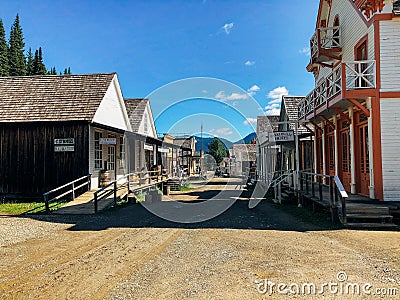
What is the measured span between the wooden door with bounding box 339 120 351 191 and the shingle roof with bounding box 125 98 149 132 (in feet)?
52.3

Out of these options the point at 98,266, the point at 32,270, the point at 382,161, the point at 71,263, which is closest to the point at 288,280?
the point at 98,266

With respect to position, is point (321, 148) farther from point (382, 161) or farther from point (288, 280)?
point (288, 280)

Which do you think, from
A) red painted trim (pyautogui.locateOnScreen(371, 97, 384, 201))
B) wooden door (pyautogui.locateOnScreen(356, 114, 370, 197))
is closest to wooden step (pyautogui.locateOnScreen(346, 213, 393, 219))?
red painted trim (pyautogui.locateOnScreen(371, 97, 384, 201))

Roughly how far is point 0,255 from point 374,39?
12195 millimetres

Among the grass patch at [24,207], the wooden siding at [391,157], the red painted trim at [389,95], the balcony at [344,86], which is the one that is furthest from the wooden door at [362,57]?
the grass patch at [24,207]

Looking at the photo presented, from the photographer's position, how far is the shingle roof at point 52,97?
16258 millimetres

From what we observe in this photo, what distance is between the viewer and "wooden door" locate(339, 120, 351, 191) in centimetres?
1350

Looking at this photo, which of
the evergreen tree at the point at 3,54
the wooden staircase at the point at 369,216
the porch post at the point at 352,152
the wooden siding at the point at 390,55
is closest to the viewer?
the wooden staircase at the point at 369,216

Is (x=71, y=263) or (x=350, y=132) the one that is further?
(x=350, y=132)

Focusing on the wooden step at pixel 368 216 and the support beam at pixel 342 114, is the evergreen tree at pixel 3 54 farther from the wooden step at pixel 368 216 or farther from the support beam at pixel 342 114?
the wooden step at pixel 368 216

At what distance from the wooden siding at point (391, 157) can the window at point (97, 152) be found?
1300cm

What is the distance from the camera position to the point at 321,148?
18.0 meters

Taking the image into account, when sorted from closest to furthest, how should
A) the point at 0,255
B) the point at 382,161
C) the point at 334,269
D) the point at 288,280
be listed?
the point at 288,280 < the point at 334,269 < the point at 0,255 < the point at 382,161

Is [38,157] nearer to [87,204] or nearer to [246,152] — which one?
[87,204]
